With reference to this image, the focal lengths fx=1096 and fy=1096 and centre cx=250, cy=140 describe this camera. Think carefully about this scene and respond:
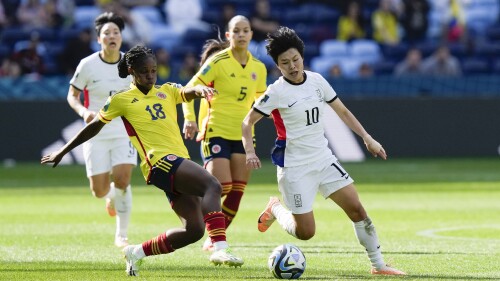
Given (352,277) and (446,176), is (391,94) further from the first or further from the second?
(352,277)

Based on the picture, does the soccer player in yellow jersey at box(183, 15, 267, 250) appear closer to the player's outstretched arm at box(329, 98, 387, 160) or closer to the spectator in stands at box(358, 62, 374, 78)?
the player's outstretched arm at box(329, 98, 387, 160)

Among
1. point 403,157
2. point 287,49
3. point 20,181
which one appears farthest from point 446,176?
point 287,49

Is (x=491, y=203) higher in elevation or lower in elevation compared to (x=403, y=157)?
higher

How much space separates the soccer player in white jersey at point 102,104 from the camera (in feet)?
39.5

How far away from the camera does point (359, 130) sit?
30.0 feet

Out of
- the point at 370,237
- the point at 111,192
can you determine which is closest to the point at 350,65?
the point at 111,192

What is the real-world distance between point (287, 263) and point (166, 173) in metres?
1.21

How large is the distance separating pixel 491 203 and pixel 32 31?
46.3 ft

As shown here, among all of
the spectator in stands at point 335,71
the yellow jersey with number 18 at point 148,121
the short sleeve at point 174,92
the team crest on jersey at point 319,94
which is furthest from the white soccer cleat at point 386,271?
the spectator in stands at point 335,71

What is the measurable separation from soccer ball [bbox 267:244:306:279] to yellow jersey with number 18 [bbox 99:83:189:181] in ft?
3.75

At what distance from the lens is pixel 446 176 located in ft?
66.0

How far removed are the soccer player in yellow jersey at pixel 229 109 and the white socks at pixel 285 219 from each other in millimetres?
1207

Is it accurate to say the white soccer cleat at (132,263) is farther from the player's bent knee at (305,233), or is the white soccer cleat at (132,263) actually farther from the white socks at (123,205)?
the white socks at (123,205)

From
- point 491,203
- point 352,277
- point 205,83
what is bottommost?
point 491,203
